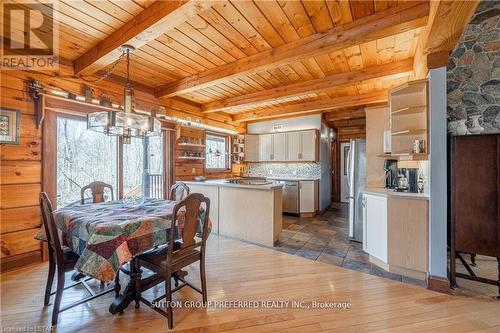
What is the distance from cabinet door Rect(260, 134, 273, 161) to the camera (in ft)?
20.6

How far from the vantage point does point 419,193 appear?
262 cm

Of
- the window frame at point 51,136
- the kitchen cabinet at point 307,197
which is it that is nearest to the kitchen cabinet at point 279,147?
the kitchen cabinet at point 307,197

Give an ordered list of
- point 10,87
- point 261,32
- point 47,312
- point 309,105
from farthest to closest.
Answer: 1. point 309,105
2. point 10,87
3. point 261,32
4. point 47,312

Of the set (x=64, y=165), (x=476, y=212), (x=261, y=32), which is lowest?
(x=476, y=212)

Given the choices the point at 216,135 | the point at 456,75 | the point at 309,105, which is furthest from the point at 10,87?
the point at 456,75

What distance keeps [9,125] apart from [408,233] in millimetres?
4656

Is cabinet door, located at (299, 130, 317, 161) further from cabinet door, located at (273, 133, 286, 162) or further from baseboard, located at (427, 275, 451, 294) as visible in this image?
baseboard, located at (427, 275, 451, 294)

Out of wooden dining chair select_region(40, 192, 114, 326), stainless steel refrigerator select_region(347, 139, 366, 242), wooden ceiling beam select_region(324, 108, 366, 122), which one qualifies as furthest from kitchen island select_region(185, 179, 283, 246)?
wooden ceiling beam select_region(324, 108, 366, 122)

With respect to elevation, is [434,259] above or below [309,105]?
below

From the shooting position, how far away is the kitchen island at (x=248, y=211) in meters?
3.53

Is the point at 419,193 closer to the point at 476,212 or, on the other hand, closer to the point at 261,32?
the point at 476,212

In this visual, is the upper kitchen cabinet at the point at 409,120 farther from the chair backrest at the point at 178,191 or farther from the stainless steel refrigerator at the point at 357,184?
the chair backrest at the point at 178,191

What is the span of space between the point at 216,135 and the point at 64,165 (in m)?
3.29

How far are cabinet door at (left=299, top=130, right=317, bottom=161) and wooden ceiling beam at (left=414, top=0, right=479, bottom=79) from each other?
10.1 feet
